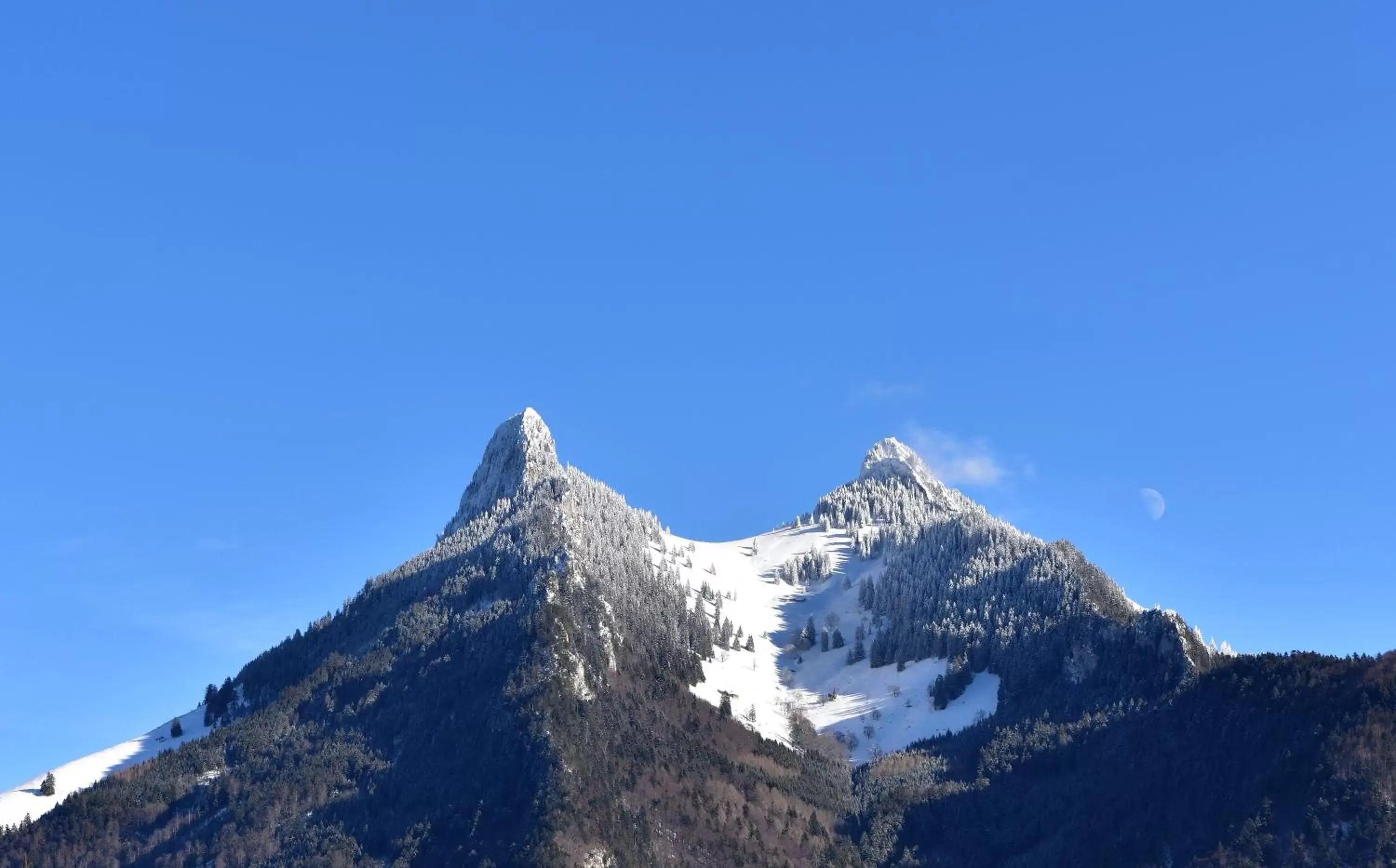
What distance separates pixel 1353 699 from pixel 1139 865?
3602cm

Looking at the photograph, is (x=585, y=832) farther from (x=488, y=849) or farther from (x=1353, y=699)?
(x=1353, y=699)

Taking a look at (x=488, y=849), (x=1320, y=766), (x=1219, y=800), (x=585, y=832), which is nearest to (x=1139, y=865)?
(x=1219, y=800)

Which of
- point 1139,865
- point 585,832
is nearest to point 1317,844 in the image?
point 1139,865

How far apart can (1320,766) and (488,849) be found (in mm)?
109469

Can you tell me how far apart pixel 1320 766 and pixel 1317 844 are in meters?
11.4

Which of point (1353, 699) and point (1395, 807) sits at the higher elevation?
point (1353, 699)

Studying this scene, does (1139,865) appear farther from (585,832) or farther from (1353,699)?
(585,832)

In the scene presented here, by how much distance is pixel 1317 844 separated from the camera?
17638 cm

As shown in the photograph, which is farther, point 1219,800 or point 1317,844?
point 1219,800

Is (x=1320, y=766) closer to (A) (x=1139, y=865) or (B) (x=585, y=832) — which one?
(A) (x=1139, y=865)

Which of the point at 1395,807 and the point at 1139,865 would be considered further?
the point at 1139,865

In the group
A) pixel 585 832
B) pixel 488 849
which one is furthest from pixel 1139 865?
pixel 488 849

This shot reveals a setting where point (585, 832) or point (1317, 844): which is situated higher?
point (585, 832)

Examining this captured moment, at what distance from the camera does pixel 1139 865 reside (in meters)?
191
